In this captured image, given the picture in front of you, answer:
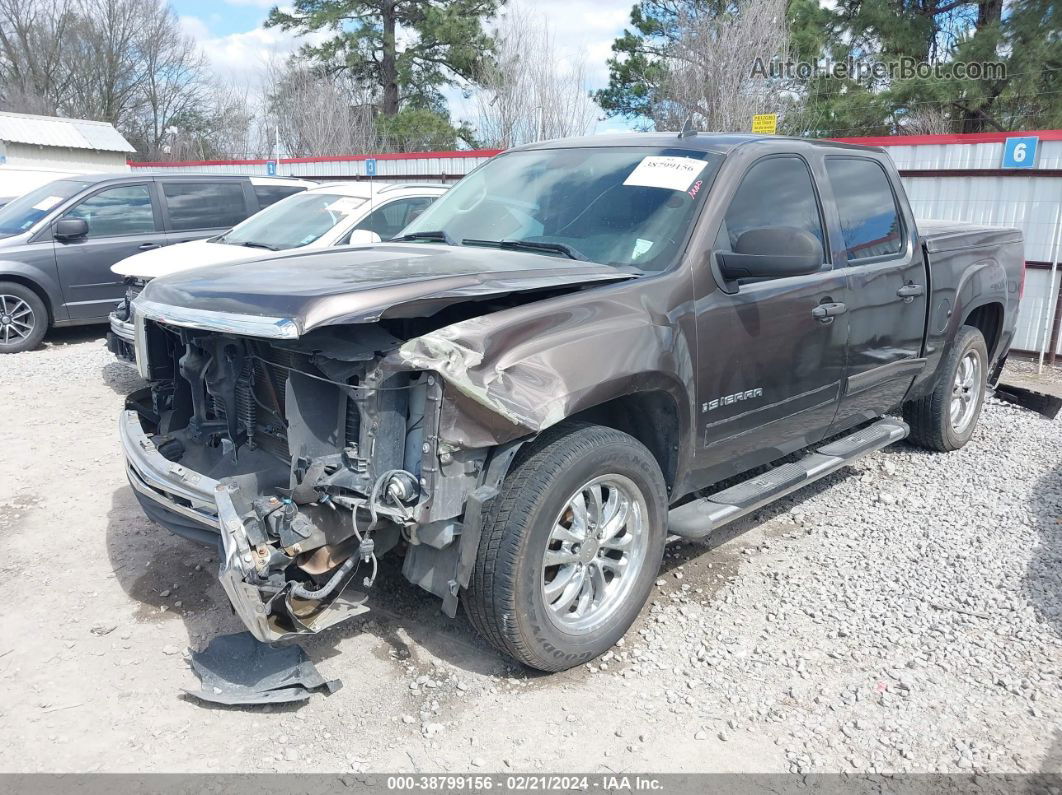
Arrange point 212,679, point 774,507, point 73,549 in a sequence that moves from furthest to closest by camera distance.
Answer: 1. point 774,507
2. point 73,549
3. point 212,679

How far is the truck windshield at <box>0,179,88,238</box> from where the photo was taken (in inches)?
355

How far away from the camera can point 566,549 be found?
3266mm

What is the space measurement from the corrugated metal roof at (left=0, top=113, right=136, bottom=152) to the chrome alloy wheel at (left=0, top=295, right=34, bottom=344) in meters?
24.4

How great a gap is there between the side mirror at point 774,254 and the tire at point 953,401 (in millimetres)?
2617

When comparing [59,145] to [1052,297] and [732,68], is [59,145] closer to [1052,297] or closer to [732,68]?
[732,68]

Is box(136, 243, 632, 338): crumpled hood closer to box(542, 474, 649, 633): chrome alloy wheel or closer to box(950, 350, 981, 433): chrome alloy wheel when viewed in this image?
box(542, 474, 649, 633): chrome alloy wheel

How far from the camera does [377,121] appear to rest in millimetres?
27781

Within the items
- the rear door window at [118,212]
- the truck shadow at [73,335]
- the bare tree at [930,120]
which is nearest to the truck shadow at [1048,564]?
the rear door window at [118,212]

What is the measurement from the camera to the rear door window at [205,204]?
9508mm

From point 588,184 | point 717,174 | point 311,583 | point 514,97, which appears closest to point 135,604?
point 311,583

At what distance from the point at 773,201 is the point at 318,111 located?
24.7 meters

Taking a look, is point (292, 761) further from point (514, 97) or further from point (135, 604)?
point (514, 97)

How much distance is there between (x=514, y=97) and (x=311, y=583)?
57.7ft

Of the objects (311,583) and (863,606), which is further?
(863,606)
